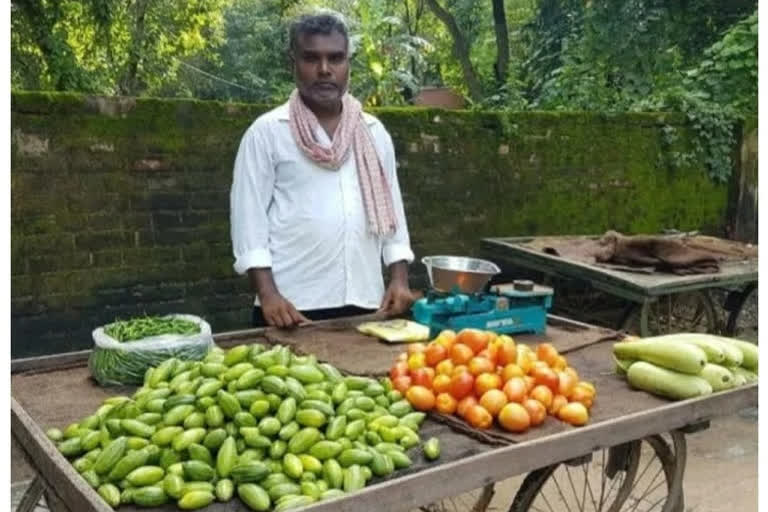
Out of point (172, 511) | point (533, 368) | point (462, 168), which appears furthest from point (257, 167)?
point (462, 168)

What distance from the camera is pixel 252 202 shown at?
3.02m

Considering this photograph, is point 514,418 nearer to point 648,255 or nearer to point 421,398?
point 421,398

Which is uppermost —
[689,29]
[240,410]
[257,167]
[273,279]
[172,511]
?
[689,29]

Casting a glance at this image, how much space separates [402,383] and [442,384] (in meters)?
0.11

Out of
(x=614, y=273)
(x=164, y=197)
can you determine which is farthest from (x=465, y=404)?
(x=614, y=273)

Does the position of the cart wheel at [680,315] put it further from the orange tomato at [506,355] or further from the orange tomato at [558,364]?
the orange tomato at [506,355]

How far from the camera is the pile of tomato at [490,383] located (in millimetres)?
2014

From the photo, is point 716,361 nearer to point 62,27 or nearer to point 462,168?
point 462,168

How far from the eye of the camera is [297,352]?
2586 mm

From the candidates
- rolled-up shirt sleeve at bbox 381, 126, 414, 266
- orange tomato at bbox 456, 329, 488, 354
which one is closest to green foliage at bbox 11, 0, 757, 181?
rolled-up shirt sleeve at bbox 381, 126, 414, 266

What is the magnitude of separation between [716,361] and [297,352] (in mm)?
1251

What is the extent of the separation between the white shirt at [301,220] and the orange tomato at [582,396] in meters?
1.28

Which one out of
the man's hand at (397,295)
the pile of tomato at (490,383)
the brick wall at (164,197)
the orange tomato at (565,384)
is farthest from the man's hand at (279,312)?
the brick wall at (164,197)

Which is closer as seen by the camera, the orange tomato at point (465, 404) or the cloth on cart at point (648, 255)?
the orange tomato at point (465, 404)
